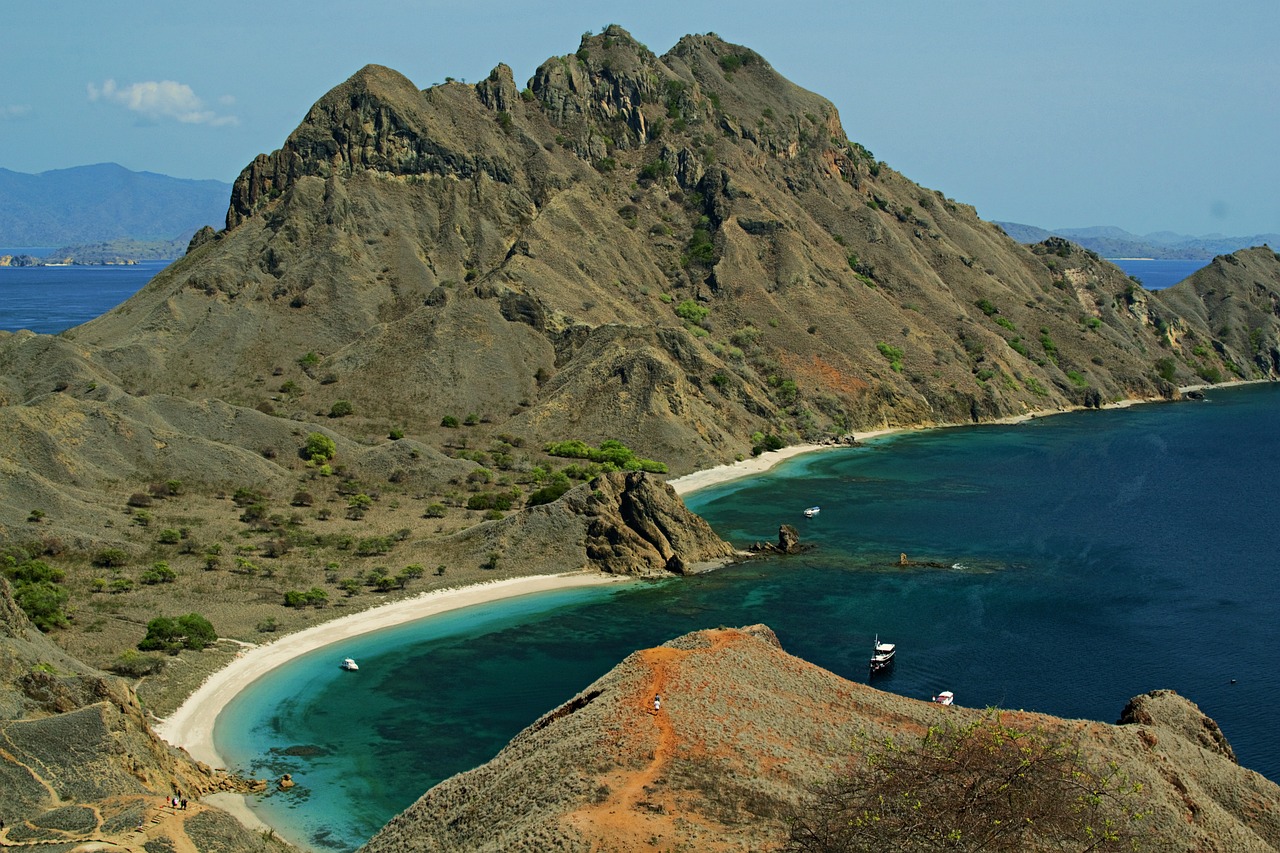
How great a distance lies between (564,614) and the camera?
3123 inches

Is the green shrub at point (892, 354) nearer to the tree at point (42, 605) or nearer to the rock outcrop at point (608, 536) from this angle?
the rock outcrop at point (608, 536)

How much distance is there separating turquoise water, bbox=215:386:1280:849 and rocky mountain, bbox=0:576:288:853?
18.2 ft

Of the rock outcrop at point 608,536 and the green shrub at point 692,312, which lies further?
the green shrub at point 692,312

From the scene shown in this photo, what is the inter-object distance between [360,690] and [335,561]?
2267cm

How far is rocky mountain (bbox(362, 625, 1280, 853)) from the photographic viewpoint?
1324 inches

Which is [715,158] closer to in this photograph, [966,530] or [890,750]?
[966,530]

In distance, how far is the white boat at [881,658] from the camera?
6544cm

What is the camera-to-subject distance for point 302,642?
7194 centimetres

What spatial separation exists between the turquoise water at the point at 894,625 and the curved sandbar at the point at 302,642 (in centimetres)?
104

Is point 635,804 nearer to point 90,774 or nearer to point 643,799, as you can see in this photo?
point 643,799

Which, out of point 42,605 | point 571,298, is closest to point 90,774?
point 42,605

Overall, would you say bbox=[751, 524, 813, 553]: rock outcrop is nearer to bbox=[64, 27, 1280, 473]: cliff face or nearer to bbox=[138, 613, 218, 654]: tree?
bbox=[64, 27, 1280, 473]: cliff face

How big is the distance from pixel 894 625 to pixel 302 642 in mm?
37072

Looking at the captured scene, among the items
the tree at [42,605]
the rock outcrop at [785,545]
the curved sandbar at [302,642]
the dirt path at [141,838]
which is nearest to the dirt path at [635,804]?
the dirt path at [141,838]
